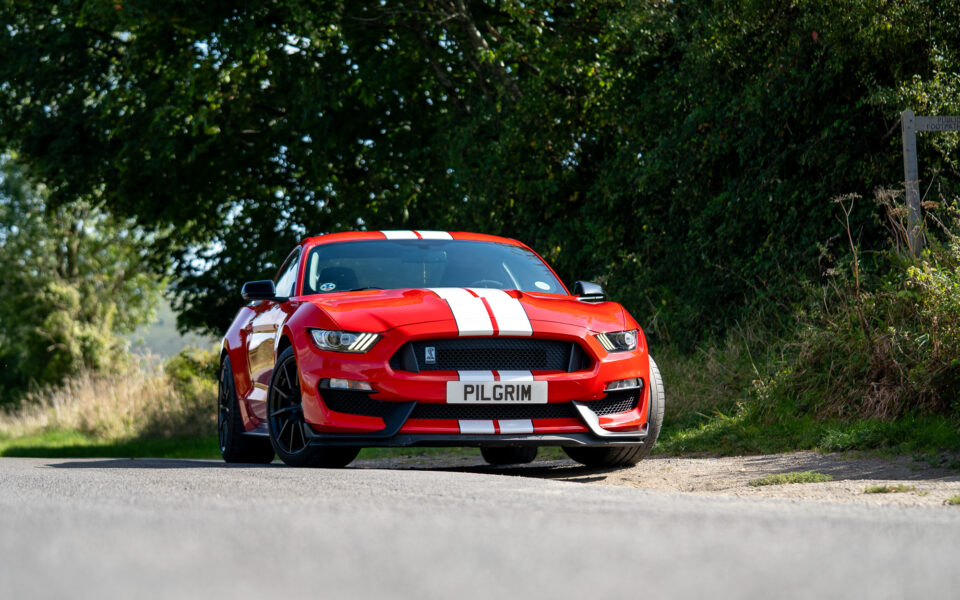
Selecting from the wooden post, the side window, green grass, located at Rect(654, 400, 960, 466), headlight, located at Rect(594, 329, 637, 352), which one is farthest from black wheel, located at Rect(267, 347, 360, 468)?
the wooden post

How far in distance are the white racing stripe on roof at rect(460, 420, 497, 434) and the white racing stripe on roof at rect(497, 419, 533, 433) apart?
0.21 feet

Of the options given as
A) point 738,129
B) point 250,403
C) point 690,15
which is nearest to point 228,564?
point 250,403

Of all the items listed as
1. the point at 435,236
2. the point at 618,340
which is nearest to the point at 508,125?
the point at 435,236

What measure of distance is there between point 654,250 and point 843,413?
5474 millimetres

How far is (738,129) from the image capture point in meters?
13.9

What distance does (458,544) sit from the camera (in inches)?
183

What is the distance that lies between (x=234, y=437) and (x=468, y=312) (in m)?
2.81

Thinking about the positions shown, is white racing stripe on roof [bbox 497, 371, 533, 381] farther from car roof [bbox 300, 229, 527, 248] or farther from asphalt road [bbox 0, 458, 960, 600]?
car roof [bbox 300, 229, 527, 248]

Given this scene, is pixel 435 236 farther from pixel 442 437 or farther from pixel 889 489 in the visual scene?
pixel 889 489

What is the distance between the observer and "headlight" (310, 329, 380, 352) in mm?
7902

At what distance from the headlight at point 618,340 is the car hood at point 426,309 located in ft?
0.17

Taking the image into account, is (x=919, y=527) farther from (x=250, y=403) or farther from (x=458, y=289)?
(x=250, y=403)

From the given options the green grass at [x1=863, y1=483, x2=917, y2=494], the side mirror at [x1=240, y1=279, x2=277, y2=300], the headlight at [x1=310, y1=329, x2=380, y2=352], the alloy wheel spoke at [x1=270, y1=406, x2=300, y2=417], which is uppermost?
the side mirror at [x1=240, y1=279, x2=277, y2=300]

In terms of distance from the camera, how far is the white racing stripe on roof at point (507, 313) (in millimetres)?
8039
